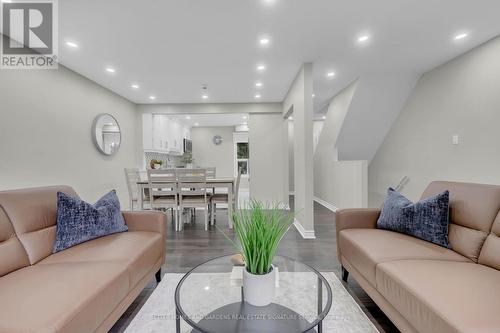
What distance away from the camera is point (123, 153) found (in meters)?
4.74

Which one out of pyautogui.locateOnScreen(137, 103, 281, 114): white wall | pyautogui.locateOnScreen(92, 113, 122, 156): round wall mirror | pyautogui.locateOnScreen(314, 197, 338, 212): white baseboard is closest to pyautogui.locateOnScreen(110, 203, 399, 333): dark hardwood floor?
pyautogui.locateOnScreen(314, 197, 338, 212): white baseboard

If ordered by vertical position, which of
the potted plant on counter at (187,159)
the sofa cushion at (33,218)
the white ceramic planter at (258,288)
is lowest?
the white ceramic planter at (258,288)

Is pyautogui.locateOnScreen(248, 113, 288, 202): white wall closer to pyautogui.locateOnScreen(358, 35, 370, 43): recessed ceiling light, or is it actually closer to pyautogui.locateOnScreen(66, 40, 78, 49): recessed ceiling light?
pyautogui.locateOnScreen(358, 35, 370, 43): recessed ceiling light

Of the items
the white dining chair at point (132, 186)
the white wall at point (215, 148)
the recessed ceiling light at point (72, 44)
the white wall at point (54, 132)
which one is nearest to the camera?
the white wall at point (54, 132)

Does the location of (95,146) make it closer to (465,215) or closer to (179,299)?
(179,299)

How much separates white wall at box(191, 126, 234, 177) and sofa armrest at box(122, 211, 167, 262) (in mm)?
6394

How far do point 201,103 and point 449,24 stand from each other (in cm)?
431

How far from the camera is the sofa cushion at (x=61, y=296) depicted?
0.90 m

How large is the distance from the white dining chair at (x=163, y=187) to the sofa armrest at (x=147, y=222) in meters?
1.42

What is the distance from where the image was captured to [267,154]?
5.29 meters

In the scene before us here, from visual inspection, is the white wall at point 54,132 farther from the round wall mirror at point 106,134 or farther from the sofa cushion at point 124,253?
the sofa cushion at point 124,253

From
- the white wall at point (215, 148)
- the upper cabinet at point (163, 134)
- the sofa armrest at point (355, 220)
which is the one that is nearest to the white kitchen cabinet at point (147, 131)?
the upper cabinet at point (163, 134)

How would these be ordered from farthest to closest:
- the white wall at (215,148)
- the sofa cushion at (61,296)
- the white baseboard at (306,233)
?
the white wall at (215,148)
the white baseboard at (306,233)
the sofa cushion at (61,296)

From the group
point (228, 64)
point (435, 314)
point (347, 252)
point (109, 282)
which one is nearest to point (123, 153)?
point (228, 64)
